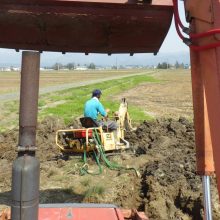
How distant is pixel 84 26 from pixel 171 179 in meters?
5.32

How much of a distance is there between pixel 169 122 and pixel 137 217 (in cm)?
975

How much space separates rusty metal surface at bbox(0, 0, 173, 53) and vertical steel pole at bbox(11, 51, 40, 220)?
0.26m

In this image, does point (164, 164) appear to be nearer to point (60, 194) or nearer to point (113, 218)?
point (60, 194)

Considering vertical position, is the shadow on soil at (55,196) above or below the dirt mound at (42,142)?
below

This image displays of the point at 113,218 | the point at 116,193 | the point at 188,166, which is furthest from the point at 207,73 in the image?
the point at 188,166

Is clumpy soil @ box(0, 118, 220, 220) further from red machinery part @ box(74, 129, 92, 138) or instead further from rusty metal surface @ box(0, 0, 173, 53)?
rusty metal surface @ box(0, 0, 173, 53)

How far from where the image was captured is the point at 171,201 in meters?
6.96

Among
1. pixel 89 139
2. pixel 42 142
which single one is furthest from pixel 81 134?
pixel 42 142

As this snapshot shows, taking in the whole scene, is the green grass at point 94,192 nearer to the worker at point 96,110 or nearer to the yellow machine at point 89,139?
the yellow machine at point 89,139

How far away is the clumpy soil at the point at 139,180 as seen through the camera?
22.4ft

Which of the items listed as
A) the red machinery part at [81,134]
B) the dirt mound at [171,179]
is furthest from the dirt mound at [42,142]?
the dirt mound at [171,179]

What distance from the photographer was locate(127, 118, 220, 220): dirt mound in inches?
263

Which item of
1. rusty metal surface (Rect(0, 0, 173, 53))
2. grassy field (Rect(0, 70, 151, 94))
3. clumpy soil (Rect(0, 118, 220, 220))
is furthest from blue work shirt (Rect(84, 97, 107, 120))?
grassy field (Rect(0, 70, 151, 94))

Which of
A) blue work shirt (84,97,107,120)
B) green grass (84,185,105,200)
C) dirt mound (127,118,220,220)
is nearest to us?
dirt mound (127,118,220,220)
